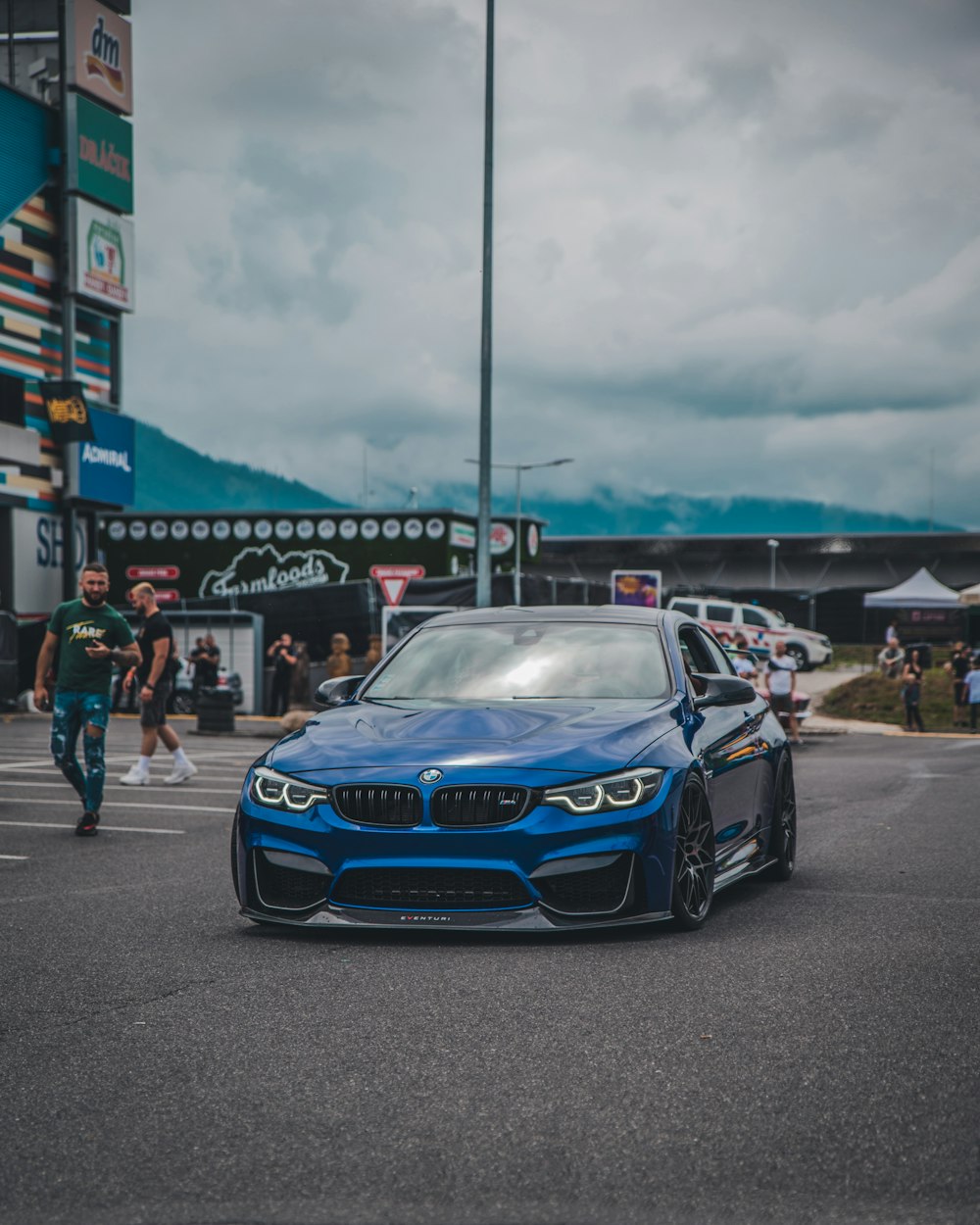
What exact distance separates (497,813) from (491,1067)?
1665 millimetres

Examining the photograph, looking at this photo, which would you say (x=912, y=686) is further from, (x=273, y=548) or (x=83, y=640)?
(x=273, y=548)

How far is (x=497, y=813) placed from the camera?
5812mm

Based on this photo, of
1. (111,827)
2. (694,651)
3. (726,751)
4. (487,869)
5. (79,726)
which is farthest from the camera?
(111,827)

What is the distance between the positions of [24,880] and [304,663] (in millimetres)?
19433

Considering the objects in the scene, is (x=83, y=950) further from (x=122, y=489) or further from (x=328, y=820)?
(x=122, y=489)

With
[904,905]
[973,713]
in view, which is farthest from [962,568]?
[904,905]

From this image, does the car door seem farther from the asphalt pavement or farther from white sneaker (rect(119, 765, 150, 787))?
white sneaker (rect(119, 765, 150, 787))

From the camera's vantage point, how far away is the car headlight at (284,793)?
598 centimetres

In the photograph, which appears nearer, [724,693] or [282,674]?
[724,693]

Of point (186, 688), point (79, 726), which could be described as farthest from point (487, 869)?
point (186, 688)

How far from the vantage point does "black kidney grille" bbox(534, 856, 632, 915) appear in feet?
19.1

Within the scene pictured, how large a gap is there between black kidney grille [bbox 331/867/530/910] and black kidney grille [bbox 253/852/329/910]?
0.13 meters

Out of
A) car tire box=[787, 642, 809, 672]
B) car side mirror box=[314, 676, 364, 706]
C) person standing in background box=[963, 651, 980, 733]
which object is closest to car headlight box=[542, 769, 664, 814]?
car side mirror box=[314, 676, 364, 706]

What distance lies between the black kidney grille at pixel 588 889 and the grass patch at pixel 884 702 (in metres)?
25.2
